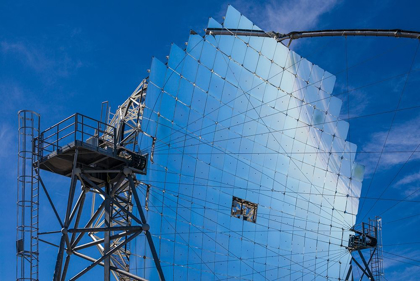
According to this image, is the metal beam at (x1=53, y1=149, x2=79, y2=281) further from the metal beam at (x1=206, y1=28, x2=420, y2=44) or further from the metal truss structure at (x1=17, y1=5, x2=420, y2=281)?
the metal beam at (x1=206, y1=28, x2=420, y2=44)

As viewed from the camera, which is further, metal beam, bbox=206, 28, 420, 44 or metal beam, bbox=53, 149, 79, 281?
metal beam, bbox=206, 28, 420, 44

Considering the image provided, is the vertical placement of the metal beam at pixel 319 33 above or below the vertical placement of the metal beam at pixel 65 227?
above

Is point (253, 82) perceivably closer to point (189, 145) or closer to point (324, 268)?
point (189, 145)

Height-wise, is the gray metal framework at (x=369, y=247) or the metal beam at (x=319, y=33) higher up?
the metal beam at (x=319, y=33)

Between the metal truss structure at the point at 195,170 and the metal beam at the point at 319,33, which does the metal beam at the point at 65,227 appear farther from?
the metal beam at the point at 319,33

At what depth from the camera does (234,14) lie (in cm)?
3155

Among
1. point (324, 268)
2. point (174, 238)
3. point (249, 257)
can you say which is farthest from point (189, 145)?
point (324, 268)

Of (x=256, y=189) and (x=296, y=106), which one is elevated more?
(x=296, y=106)

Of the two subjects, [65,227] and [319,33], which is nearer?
[65,227]

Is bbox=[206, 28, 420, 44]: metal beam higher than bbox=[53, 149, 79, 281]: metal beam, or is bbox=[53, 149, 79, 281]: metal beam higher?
bbox=[206, 28, 420, 44]: metal beam

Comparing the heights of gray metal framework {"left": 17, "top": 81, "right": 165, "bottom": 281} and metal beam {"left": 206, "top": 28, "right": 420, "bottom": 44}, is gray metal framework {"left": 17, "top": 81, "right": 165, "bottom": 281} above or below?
below

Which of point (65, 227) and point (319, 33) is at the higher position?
point (319, 33)

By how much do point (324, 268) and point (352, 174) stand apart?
228 inches

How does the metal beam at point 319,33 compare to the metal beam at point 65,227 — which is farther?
the metal beam at point 319,33
